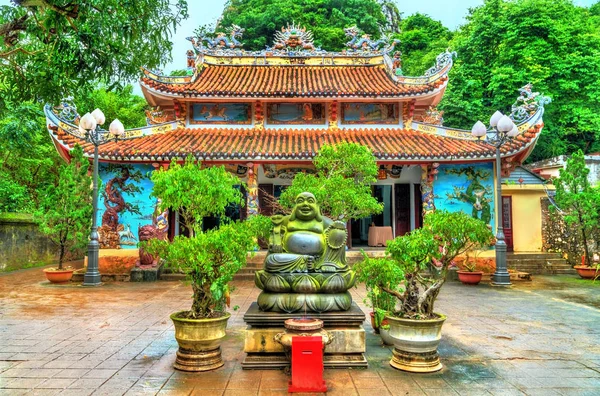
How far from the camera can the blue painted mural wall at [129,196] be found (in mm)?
11977

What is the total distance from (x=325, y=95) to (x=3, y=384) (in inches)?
427

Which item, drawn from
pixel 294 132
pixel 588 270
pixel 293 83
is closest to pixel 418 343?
pixel 588 270

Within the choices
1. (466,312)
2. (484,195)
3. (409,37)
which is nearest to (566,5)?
(409,37)

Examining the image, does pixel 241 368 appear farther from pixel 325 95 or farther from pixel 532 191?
pixel 532 191

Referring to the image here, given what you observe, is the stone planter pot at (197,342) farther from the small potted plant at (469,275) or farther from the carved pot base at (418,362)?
the small potted plant at (469,275)

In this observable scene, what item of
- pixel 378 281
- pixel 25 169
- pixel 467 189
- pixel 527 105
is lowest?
pixel 378 281

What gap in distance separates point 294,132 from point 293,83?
191 centimetres

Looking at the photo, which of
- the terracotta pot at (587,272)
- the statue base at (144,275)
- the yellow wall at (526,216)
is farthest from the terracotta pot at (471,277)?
the statue base at (144,275)

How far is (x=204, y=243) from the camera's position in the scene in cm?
414

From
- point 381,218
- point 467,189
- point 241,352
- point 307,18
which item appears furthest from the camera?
point 307,18

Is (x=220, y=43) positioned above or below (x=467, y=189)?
above

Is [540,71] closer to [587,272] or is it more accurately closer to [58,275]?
[587,272]

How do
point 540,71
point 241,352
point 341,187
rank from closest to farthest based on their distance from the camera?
point 241,352, point 341,187, point 540,71

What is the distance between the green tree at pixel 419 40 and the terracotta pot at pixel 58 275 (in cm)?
2220
